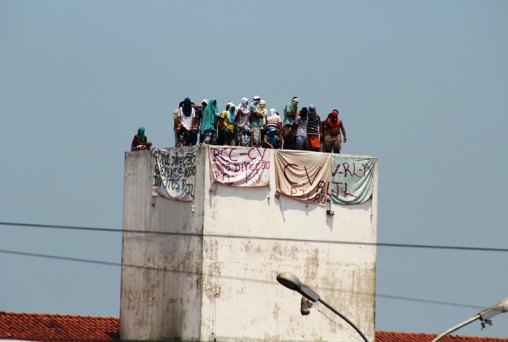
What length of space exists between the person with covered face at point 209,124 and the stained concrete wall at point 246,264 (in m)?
0.61

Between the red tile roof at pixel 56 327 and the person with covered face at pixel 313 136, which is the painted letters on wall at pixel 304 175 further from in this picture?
the red tile roof at pixel 56 327

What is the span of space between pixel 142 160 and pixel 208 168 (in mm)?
4740

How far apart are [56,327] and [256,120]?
32.2 feet

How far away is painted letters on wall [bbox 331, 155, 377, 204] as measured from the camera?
64875 millimetres

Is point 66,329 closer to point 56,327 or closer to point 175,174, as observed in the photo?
point 56,327

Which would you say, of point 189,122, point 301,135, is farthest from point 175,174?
point 301,135

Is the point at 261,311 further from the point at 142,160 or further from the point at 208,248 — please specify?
the point at 142,160

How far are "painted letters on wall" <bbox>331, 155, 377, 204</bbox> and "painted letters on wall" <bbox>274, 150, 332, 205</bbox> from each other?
10.6 inches

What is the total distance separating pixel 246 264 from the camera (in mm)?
62656

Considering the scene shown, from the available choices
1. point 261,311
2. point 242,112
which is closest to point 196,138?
point 242,112

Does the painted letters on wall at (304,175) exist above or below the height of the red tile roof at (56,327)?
above

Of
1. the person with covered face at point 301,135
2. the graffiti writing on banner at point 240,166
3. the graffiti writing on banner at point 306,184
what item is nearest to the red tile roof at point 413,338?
the graffiti writing on banner at point 306,184

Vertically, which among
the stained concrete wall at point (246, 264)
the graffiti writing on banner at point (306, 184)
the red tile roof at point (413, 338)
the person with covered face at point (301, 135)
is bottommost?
the red tile roof at point (413, 338)

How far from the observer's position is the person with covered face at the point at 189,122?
2515 inches
